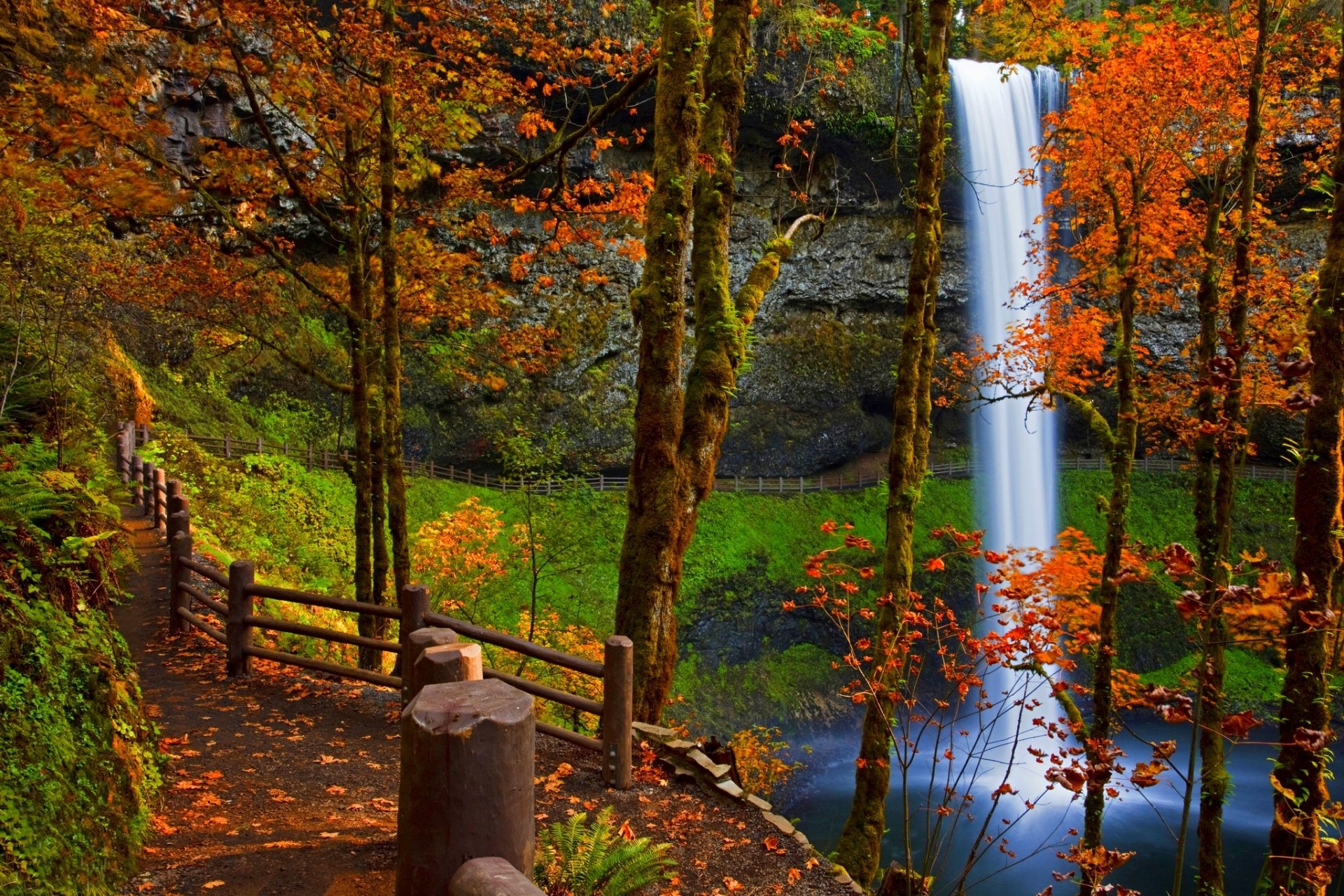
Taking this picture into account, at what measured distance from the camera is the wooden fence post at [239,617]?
6195 mm

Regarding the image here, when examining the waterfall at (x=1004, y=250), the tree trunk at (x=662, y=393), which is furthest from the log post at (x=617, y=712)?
the waterfall at (x=1004, y=250)

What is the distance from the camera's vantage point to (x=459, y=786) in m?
1.70

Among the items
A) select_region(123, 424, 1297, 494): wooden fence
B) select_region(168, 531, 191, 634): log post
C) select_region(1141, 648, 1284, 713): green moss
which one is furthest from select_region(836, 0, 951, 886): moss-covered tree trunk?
select_region(1141, 648, 1284, 713): green moss

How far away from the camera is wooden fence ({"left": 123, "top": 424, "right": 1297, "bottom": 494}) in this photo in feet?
66.4

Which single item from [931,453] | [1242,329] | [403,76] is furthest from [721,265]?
[931,453]

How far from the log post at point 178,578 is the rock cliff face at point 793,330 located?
53.3 feet

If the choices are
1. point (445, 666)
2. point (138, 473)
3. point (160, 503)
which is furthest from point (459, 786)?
point (138, 473)

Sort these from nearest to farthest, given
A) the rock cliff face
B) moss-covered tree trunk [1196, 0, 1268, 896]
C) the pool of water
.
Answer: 1. moss-covered tree trunk [1196, 0, 1268, 896]
2. the pool of water
3. the rock cliff face

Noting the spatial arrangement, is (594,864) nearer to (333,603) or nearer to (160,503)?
(333,603)

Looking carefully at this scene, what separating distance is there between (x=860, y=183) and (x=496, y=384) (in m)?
19.6

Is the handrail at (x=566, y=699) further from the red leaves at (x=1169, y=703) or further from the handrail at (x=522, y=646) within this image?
→ the red leaves at (x=1169, y=703)

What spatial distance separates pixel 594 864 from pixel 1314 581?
3899 mm

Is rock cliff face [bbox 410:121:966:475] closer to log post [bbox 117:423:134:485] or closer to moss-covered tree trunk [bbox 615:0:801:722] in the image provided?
log post [bbox 117:423:134:485]

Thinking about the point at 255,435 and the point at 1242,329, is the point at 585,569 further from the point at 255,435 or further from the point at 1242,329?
the point at 1242,329
